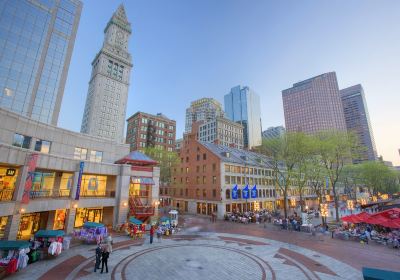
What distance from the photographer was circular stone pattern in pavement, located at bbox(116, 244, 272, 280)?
13703 millimetres

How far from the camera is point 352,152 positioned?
3928cm

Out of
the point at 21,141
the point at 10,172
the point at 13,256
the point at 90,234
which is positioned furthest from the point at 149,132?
the point at 13,256

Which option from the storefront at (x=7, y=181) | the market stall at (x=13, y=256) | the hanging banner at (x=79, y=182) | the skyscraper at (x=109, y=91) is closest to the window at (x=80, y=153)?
the hanging banner at (x=79, y=182)

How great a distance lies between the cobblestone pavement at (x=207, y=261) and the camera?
13.7m

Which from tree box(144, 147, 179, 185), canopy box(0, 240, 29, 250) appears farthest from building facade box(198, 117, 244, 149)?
canopy box(0, 240, 29, 250)

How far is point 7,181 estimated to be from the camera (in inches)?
846

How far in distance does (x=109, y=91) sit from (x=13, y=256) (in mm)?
117547

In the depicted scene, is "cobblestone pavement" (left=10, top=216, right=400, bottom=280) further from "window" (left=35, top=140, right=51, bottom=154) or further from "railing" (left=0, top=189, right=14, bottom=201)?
"window" (left=35, top=140, right=51, bottom=154)

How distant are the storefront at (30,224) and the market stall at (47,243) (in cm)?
857

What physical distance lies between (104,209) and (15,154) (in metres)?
15.7

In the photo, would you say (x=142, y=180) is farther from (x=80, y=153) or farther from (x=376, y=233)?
(x=376, y=233)

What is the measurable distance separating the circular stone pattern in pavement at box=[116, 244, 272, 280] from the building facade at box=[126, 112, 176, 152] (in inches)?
2847

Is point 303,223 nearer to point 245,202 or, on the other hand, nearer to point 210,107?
point 245,202

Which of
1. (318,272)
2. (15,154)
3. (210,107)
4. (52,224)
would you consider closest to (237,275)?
(318,272)
